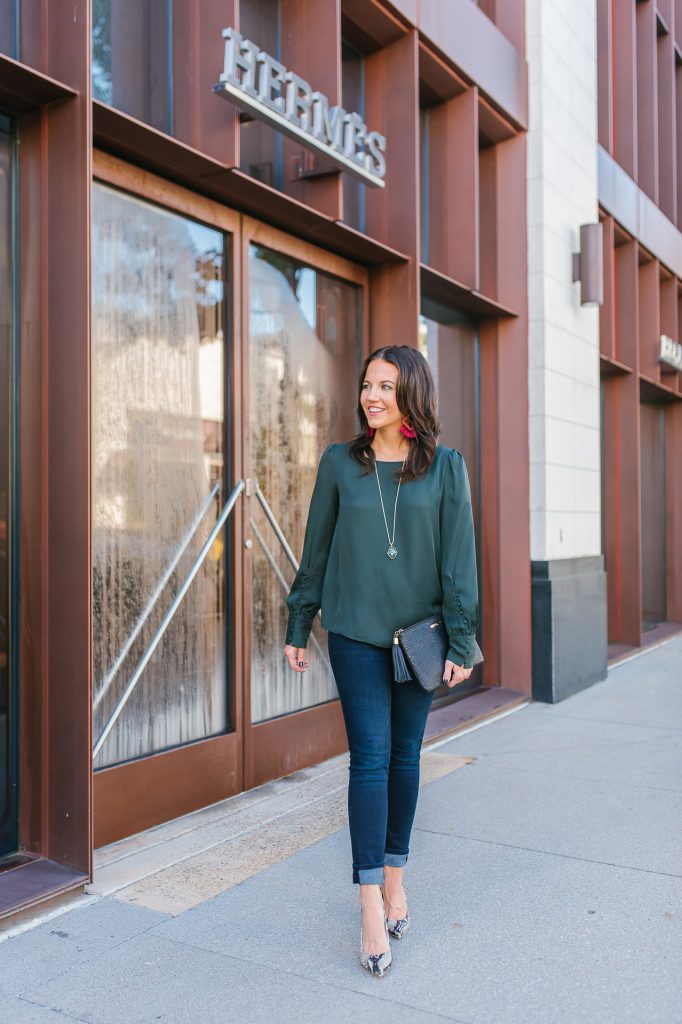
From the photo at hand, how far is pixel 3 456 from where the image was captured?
3768 mm

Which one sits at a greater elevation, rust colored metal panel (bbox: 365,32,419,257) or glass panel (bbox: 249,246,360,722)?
rust colored metal panel (bbox: 365,32,419,257)

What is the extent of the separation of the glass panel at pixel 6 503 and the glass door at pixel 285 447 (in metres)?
1.53

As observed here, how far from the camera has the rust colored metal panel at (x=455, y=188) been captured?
281 inches

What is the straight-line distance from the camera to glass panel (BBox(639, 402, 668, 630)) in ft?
38.9

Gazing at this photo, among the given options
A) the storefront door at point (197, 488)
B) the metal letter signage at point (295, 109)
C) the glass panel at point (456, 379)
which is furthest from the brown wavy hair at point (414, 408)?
the glass panel at point (456, 379)

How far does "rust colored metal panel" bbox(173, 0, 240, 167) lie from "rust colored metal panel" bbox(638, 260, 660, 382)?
7.53m

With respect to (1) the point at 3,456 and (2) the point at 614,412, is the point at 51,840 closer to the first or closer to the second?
(1) the point at 3,456

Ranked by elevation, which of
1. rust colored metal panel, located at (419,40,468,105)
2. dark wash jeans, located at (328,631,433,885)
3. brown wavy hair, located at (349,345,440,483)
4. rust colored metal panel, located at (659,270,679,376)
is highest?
rust colored metal panel, located at (419,40,468,105)

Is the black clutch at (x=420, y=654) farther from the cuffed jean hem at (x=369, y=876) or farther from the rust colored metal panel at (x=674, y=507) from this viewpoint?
the rust colored metal panel at (x=674, y=507)

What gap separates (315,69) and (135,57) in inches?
51.5

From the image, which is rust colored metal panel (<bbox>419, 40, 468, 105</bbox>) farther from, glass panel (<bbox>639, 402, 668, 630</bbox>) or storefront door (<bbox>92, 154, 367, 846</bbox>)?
glass panel (<bbox>639, 402, 668, 630</bbox>)

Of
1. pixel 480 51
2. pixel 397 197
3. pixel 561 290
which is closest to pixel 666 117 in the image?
pixel 561 290

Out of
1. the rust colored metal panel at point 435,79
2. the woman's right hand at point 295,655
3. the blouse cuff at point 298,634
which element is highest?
the rust colored metal panel at point 435,79

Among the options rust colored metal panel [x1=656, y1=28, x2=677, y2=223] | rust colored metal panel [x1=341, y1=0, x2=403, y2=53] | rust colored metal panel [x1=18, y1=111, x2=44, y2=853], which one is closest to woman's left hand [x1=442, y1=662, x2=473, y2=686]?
rust colored metal panel [x1=18, y1=111, x2=44, y2=853]
